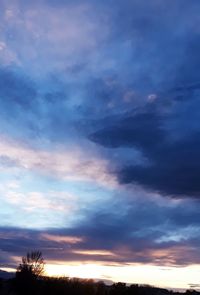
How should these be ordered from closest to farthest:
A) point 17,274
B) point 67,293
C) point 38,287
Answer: point 67,293
point 38,287
point 17,274

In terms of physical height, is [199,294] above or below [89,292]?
above

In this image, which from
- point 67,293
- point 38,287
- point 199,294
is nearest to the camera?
point 67,293

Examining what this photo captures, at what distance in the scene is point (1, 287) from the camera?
8475 cm

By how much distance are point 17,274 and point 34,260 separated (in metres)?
3.51

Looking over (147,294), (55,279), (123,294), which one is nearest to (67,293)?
(55,279)

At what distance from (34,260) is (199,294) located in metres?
46.8

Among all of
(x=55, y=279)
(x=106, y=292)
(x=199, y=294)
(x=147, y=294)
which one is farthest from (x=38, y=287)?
(x=199, y=294)

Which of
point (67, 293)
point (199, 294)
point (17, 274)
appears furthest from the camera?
point (199, 294)

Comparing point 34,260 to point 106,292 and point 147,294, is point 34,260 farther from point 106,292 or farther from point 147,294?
point 147,294

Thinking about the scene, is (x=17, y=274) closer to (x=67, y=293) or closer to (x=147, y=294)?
(x=67, y=293)

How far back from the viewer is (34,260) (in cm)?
8200

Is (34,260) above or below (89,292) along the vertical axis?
above

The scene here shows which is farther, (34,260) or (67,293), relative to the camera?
(34,260)

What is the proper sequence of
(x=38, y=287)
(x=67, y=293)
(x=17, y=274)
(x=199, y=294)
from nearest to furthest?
(x=67, y=293) < (x=38, y=287) < (x=17, y=274) < (x=199, y=294)
